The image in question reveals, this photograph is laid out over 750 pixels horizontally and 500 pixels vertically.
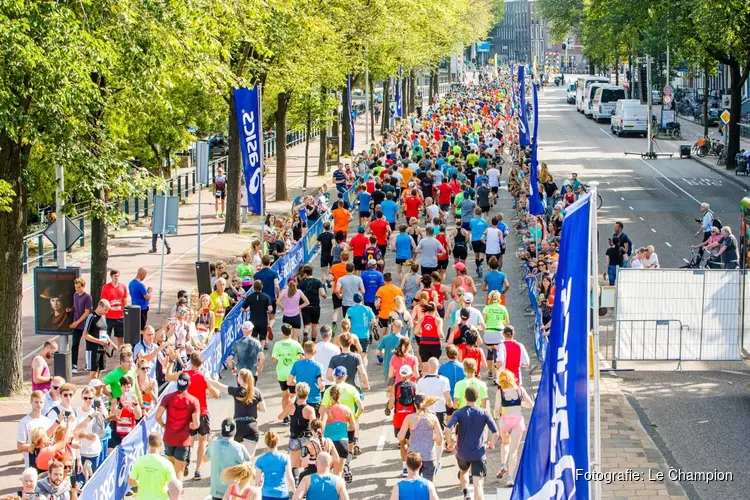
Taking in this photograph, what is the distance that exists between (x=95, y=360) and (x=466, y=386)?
783cm

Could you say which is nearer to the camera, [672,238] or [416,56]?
[672,238]

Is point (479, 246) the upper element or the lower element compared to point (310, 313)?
upper

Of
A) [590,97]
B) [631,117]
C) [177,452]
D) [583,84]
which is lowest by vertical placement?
[177,452]

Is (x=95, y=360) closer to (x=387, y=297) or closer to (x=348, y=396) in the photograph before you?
(x=387, y=297)

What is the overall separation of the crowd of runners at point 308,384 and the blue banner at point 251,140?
1238mm

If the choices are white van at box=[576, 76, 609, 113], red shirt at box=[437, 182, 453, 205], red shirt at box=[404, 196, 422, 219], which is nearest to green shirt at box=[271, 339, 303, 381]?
red shirt at box=[404, 196, 422, 219]

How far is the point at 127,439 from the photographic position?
12.6 meters

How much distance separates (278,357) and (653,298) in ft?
21.9

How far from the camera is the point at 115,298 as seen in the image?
19328 millimetres

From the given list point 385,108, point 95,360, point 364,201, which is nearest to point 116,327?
point 95,360

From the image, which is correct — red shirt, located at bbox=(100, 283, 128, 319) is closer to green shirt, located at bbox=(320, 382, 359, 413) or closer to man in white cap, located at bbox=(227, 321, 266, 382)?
man in white cap, located at bbox=(227, 321, 266, 382)

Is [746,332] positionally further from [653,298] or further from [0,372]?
[0,372]

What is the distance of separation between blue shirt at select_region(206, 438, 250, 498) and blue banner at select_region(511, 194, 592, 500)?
501cm

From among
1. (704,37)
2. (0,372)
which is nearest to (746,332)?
(0,372)
